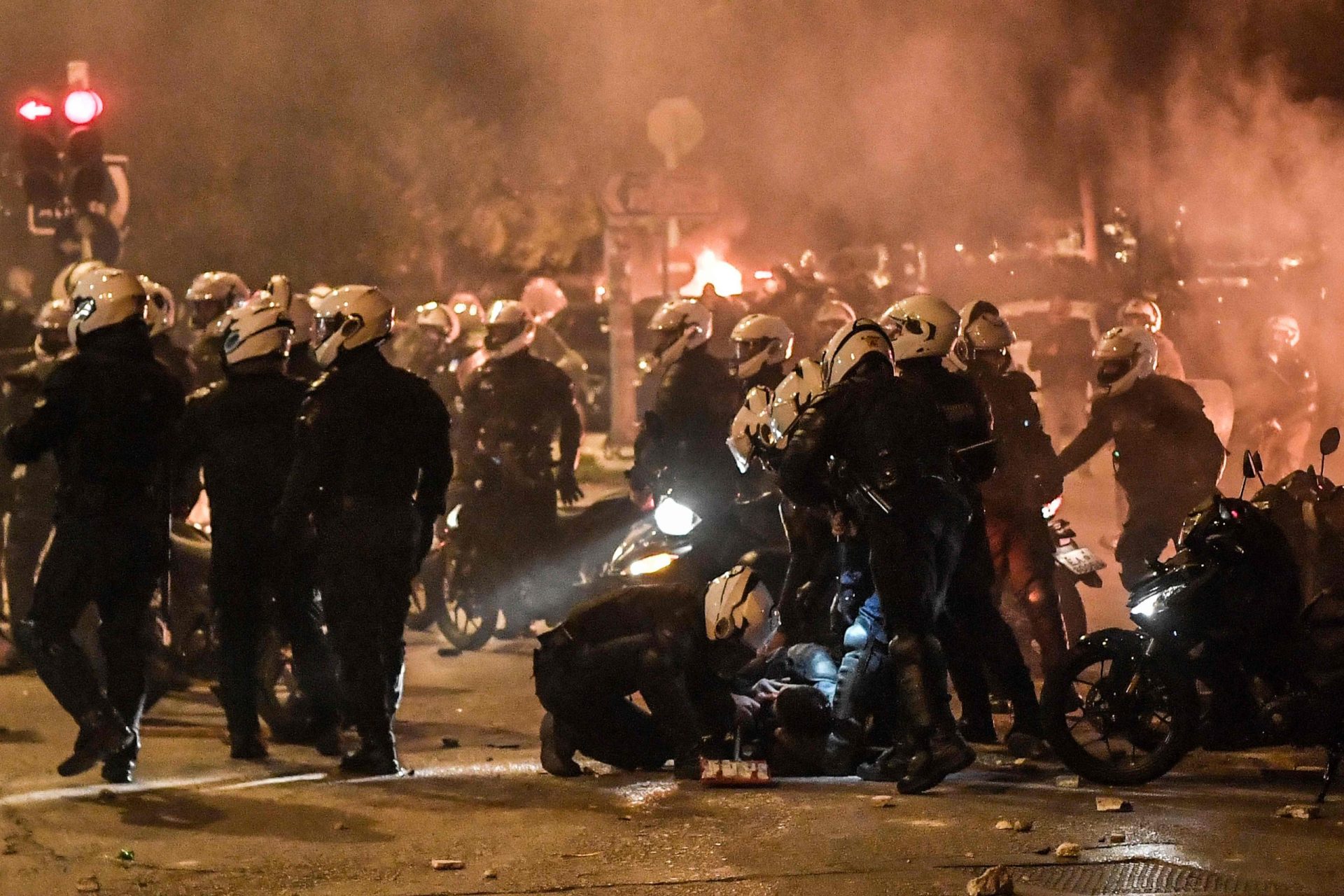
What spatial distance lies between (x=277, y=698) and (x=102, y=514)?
1.85 m

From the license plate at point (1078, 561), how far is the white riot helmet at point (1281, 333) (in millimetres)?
5524

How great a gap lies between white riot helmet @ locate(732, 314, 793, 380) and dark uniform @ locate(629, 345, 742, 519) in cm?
43

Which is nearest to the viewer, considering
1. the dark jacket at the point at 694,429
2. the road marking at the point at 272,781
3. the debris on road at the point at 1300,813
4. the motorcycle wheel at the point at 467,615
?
the debris on road at the point at 1300,813

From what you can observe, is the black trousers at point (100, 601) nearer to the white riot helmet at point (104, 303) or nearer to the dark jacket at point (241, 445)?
the dark jacket at point (241, 445)

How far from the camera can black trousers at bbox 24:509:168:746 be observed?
7.43 m

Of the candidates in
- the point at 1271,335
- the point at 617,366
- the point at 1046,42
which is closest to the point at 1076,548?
the point at 1271,335

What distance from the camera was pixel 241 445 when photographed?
311 inches

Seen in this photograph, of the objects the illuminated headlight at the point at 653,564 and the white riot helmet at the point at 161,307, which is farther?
the white riot helmet at the point at 161,307

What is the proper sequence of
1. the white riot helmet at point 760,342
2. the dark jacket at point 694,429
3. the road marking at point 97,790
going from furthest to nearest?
1. the dark jacket at point 694,429
2. the white riot helmet at point 760,342
3. the road marking at point 97,790

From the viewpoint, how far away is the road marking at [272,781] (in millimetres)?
7348

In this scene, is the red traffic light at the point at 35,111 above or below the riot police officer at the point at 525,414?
above

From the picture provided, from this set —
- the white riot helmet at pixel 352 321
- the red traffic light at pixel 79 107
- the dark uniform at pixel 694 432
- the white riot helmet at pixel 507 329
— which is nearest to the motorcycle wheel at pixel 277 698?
the white riot helmet at pixel 352 321

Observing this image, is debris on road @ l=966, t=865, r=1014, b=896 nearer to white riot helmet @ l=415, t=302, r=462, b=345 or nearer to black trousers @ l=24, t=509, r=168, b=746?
black trousers @ l=24, t=509, r=168, b=746

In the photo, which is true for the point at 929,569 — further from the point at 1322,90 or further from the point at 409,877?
the point at 1322,90
